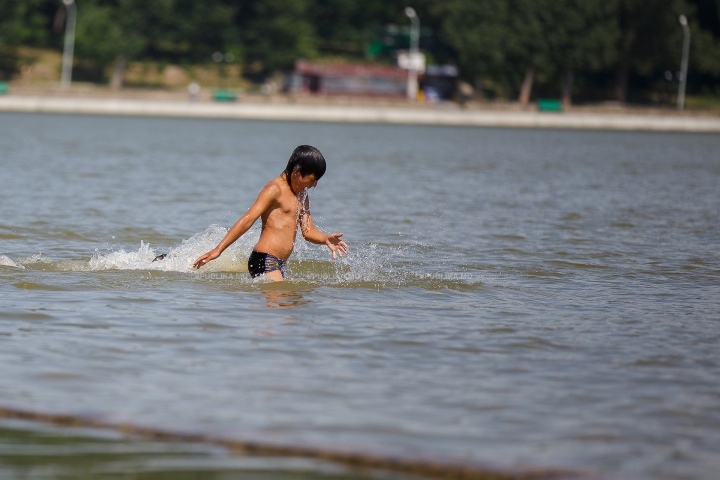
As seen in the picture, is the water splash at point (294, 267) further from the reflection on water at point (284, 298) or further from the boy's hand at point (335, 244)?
the boy's hand at point (335, 244)

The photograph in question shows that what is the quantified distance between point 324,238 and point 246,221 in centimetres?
75

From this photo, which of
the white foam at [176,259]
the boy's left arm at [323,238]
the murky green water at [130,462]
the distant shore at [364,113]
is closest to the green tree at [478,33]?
the distant shore at [364,113]

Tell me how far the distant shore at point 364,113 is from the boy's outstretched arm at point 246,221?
6048 centimetres

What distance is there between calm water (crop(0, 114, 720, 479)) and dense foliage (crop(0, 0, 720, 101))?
70352 mm

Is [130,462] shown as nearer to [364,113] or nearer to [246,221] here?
[246,221]

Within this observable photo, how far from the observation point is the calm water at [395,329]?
211 inches

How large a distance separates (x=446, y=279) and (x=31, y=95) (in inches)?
2491

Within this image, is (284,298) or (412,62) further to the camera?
(412,62)

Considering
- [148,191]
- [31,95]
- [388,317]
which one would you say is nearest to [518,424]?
[388,317]

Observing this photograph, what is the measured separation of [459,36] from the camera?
90.8 m

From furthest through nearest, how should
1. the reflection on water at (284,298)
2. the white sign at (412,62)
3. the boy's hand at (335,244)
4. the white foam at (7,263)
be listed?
the white sign at (412,62), the white foam at (7,263), the boy's hand at (335,244), the reflection on water at (284,298)

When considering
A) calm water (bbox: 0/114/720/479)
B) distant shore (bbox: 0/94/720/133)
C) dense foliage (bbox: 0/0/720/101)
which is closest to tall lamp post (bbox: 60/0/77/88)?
dense foliage (bbox: 0/0/720/101)

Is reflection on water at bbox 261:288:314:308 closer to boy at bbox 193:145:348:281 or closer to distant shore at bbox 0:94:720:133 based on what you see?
boy at bbox 193:145:348:281

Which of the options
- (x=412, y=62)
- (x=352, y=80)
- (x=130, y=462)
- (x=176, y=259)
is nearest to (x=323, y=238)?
(x=176, y=259)
